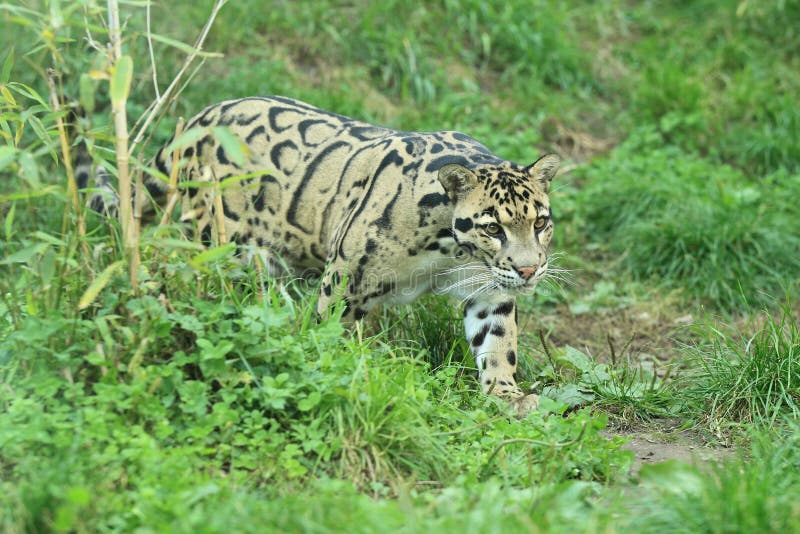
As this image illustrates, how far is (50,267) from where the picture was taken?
4160 mm

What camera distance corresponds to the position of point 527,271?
17.0 feet

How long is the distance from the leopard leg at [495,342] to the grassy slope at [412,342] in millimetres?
118

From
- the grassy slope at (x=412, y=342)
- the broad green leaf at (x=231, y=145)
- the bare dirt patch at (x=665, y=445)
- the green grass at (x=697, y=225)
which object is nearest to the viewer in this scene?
the broad green leaf at (x=231, y=145)

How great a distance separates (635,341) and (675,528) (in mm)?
3447

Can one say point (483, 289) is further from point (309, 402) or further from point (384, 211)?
point (309, 402)

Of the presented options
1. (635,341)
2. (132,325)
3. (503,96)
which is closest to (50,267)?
(132,325)

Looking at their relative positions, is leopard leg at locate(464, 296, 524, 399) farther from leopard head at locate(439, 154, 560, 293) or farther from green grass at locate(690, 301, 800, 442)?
green grass at locate(690, 301, 800, 442)

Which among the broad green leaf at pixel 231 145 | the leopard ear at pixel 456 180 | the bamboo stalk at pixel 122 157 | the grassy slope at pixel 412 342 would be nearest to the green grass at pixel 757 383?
the grassy slope at pixel 412 342

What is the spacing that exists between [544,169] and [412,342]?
49.3 inches

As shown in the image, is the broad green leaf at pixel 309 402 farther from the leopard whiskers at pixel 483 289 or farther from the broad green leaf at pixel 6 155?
the broad green leaf at pixel 6 155

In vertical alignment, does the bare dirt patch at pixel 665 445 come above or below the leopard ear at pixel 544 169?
→ below

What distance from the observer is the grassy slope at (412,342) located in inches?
151

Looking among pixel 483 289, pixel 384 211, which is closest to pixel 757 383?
pixel 483 289

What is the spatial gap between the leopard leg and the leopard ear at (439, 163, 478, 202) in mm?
683
